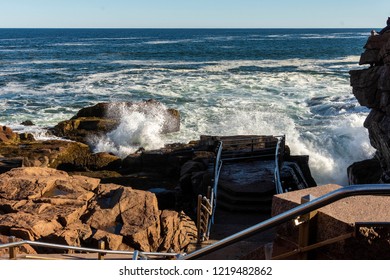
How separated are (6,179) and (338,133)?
60.2ft

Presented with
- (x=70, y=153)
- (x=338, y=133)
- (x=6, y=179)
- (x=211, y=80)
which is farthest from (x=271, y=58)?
(x=6, y=179)

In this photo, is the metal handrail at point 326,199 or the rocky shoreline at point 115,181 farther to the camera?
the rocky shoreline at point 115,181

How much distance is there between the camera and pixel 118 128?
22438 millimetres

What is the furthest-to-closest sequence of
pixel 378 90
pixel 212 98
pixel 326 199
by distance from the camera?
pixel 212 98 → pixel 378 90 → pixel 326 199

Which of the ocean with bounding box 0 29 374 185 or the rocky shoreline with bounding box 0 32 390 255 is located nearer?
the rocky shoreline with bounding box 0 32 390 255

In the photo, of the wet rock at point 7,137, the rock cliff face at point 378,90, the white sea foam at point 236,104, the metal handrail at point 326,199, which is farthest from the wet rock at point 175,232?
the wet rock at point 7,137

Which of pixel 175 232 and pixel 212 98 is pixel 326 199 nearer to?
pixel 175 232

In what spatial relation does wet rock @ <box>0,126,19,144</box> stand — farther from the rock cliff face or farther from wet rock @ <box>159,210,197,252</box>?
the rock cliff face

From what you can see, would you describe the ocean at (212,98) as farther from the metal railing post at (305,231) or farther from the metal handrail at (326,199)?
the metal handrail at (326,199)

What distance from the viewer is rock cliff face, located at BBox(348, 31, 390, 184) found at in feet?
43.7

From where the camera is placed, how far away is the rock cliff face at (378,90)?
1330cm

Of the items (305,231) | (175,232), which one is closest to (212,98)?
(175,232)

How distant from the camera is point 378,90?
14.0 m

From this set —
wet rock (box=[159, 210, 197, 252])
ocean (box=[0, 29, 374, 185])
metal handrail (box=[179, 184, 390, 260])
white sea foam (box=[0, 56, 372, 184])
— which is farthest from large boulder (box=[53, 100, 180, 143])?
metal handrail (box=[179, 184, 390, 260])
